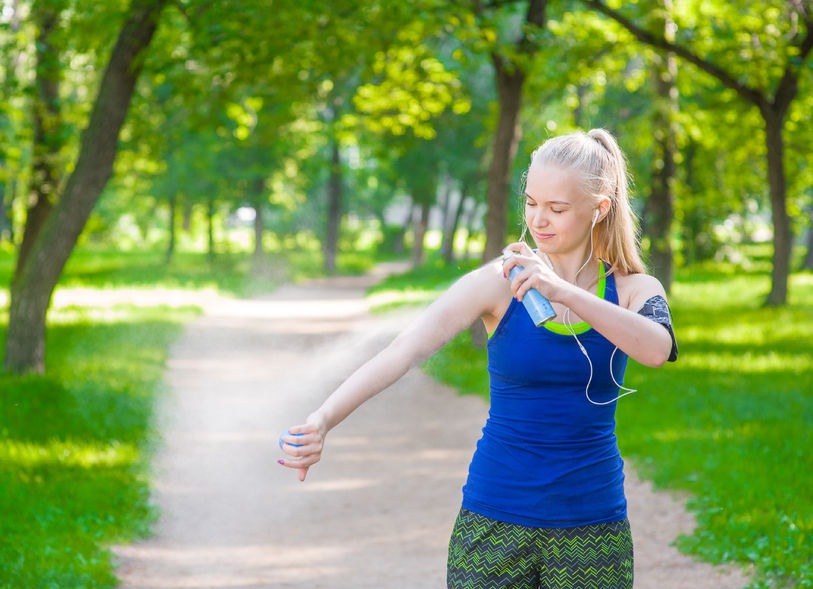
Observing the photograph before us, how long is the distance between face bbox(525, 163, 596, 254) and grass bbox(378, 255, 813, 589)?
327 cm

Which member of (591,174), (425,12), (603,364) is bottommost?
(603,364)

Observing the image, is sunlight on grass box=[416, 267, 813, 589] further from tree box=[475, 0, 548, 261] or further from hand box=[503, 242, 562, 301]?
hand box=[503, 242, 562, 301]

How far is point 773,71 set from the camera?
55.4 ft

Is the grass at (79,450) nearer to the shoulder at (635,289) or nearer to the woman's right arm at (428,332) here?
the woman's right arm at (428,332)

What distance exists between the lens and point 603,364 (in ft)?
8.09

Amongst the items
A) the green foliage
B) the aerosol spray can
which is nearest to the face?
the aerosol spray can

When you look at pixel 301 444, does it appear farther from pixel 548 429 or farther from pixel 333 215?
pixel 333 215

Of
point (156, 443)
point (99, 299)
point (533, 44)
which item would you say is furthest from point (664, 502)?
point (99, 299)

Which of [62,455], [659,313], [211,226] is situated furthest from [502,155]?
[211,226]

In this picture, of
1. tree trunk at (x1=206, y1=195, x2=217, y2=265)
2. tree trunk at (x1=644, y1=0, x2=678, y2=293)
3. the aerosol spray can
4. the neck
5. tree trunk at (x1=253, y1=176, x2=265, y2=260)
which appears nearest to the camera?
the aerosol spray can

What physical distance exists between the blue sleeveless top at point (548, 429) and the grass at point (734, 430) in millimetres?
3000

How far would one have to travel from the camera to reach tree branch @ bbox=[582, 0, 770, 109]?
13.9 meters

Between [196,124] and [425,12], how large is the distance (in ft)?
12.5

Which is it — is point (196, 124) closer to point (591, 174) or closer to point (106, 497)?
point (106, 497)
